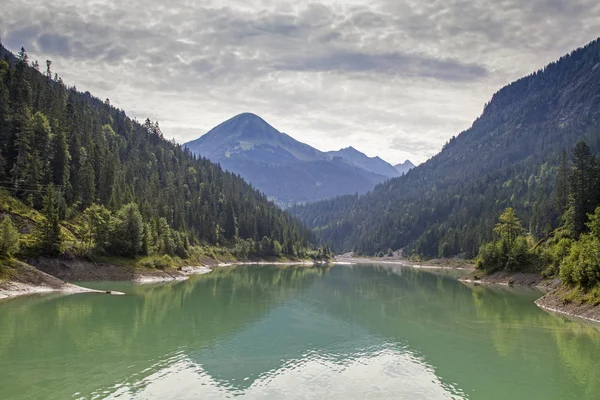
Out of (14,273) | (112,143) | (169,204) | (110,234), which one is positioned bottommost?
(14,273)

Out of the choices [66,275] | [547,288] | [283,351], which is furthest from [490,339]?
[66,275]

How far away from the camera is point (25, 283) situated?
67750 mm

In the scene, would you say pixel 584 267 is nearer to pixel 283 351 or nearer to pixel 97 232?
pixel 283 351

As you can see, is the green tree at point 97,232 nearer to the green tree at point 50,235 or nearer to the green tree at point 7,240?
the green tree at point 50,235

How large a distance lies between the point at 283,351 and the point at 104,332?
1901cm

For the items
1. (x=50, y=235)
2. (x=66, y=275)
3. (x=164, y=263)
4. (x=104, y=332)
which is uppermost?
(x=50, y=235)

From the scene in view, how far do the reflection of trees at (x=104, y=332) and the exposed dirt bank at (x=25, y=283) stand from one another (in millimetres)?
4091

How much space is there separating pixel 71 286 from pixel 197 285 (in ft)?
92.9

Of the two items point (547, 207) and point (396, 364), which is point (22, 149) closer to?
point (396, 364)

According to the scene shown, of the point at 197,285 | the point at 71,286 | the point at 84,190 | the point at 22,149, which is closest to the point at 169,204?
the point at 84,190

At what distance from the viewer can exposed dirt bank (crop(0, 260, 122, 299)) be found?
6425cm

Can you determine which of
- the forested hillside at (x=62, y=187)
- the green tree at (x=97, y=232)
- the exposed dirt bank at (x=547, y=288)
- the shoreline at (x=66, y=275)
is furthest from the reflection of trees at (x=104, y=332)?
the exposed dirt bank at (x=547, y=288)

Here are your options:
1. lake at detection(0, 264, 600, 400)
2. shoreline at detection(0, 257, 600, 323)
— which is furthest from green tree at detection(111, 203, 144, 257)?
lake at detection(0, 264, 600, 400)

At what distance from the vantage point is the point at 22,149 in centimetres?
10856
